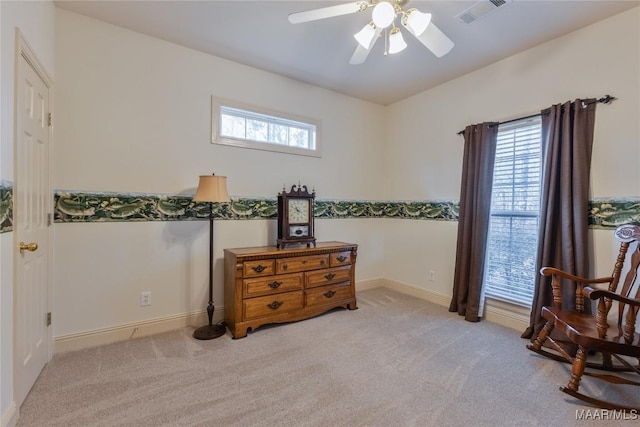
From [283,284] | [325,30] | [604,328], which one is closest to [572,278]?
[604,328]

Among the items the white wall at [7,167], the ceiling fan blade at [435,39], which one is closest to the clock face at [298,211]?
the ceiling fan blade at [435,39]

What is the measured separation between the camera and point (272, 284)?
8.75 ft

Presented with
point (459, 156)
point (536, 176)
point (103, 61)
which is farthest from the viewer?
point (459, 156)

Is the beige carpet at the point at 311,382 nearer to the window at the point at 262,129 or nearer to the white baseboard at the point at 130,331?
the white baseboard at the point at 130,331

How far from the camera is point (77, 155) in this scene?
2262mm

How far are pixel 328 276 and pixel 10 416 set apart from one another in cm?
229

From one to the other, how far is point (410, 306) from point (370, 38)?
2722 mm

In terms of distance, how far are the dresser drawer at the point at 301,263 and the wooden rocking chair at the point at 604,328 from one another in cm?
184

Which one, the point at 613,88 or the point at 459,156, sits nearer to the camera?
the point at 613,88

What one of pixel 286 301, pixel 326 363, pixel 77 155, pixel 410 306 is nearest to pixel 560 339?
pixel 410 306

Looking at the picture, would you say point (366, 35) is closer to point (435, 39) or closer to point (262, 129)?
point (435, 39)

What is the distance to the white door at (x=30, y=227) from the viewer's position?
5.12ft

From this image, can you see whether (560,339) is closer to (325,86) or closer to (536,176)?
(536,176)

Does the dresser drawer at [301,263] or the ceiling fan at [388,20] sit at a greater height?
the ceiling fan at [388,20]
